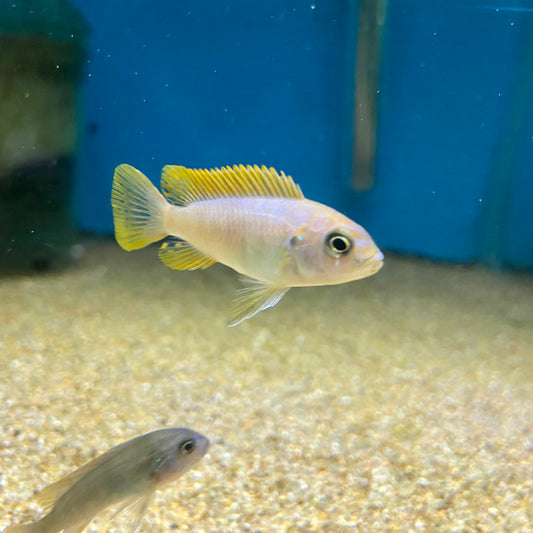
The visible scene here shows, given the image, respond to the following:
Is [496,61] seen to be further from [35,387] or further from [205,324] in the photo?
[35,387]

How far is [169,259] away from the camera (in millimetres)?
1386

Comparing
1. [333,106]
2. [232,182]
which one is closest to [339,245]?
[232,182]

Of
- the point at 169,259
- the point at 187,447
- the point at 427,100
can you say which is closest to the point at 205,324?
the point at 187,447

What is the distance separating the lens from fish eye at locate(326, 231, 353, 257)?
4.16ft

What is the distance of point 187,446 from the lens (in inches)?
64.4

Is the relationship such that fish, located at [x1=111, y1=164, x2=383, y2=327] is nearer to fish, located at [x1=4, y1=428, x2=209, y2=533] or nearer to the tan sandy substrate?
fish, located at [x1=4, y1=428, x2=209, y2=533]

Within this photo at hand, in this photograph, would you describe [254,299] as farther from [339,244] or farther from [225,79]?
[225,79]

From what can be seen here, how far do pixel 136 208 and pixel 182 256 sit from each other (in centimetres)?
20

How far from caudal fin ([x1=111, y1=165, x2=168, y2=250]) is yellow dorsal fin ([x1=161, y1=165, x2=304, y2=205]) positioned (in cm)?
7

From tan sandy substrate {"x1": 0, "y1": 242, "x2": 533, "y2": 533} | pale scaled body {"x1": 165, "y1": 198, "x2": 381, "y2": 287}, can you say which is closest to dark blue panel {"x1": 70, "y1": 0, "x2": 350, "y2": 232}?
tan sandy substrate {"x1": 0, "y1": 242, "x2": 533, "y2": 533}

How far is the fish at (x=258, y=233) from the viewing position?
4.18ft

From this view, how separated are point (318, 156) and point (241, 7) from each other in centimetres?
168

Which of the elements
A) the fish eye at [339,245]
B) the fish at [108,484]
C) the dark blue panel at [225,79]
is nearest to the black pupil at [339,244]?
the fish eye at [339,245]

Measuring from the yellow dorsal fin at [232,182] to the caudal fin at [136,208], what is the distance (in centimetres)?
7
